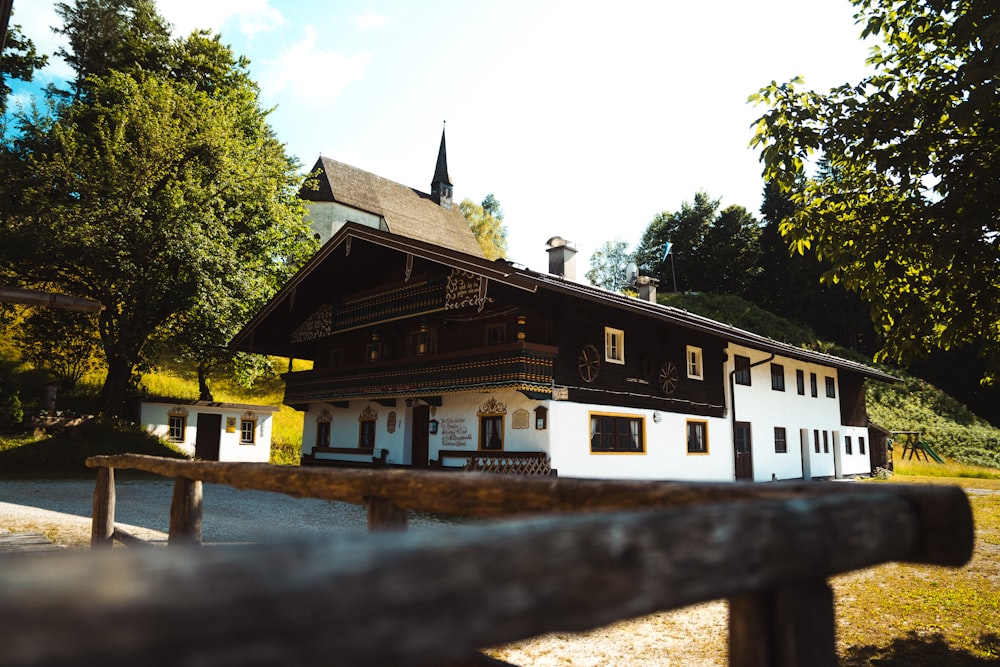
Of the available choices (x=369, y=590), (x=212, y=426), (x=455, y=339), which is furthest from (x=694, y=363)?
(x=369, y=590)

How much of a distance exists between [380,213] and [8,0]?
142 ft

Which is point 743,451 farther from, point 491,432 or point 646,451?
point 491,432

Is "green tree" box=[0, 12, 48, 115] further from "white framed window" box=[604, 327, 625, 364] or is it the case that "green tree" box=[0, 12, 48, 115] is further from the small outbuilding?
"white framed window" box=[604, 327, 625, 364]

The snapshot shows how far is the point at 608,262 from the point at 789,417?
2046 inches

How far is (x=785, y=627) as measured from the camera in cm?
180

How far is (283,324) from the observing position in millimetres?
24609

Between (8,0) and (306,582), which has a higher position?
(8,0)

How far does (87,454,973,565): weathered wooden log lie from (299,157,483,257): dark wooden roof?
4487cm

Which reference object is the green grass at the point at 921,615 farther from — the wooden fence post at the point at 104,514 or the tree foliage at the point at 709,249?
the tree foliage at the point at 709,249

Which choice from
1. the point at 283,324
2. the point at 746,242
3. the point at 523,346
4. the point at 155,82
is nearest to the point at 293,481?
the point at 523,346

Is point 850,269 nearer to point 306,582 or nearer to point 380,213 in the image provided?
point 306,582

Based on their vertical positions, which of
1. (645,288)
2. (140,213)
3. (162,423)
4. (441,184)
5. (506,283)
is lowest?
(162,423)

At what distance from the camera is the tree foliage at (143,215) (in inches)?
869

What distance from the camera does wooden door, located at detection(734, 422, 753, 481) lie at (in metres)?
22.5
